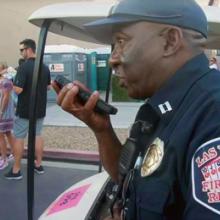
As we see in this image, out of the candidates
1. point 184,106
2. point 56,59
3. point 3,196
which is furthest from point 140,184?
point 56,59

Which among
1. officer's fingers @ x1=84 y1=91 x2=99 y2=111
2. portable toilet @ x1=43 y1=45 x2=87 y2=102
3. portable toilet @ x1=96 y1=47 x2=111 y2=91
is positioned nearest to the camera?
officer's fingers @ x1=84 y1=91 x2=99 y2=111

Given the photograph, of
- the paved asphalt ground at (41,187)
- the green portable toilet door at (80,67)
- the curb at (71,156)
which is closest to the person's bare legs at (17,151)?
the paved asphalt ground at (41,187)

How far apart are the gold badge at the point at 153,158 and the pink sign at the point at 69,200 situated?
1.17m

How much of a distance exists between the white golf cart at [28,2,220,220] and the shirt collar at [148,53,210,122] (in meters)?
1.02

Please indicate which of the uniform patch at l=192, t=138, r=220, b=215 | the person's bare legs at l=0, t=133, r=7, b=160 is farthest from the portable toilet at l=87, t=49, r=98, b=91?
the uniform patch at l=192, t=138, r=220, b=215

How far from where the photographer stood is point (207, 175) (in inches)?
39.8

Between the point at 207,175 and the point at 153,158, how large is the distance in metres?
0.21

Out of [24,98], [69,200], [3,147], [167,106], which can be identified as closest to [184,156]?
[167,106]

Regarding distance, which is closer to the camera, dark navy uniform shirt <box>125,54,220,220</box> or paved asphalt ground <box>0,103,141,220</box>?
dark navy uniform shirt <box>125,54,220,220</box>

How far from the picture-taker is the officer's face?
1.31 meters

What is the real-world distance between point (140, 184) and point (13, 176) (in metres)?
4.77

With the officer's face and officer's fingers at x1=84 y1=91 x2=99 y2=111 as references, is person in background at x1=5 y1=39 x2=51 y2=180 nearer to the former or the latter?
officer's fingers at x1=84 y1=91 x2=99 y2=111

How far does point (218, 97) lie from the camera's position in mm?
1141

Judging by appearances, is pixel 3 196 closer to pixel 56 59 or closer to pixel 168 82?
pixel 168 82
